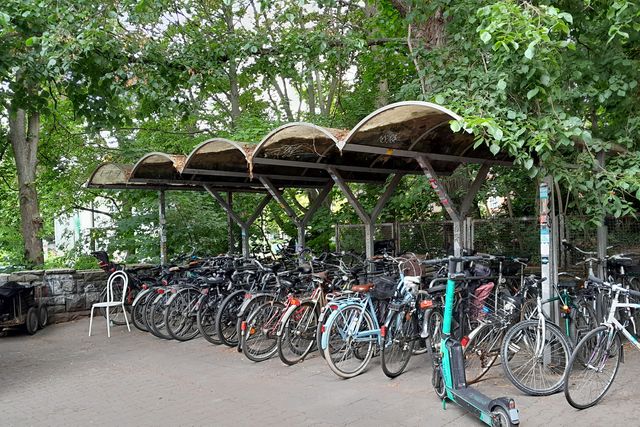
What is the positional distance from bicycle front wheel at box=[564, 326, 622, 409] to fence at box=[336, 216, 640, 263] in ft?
Answer: 6.20

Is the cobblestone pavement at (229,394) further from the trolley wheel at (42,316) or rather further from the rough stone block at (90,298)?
the rough stone block at (90,298)

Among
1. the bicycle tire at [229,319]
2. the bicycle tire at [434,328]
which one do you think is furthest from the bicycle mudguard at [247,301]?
the bicycle tire at [434,328]

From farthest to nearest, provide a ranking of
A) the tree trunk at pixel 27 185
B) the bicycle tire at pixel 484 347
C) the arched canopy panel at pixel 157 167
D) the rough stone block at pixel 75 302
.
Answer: the tree trunk at pixel 27 185
the rough stone block at pixel 75 302
the arched canopy panel at pixel 157 167
the bicycle tire at pixel 484 347

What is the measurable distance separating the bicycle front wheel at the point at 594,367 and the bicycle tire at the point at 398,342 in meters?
1.44

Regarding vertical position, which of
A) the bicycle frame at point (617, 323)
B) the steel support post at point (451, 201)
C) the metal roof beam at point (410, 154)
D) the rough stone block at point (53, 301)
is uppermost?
the metal roof beam at point (410, 154)

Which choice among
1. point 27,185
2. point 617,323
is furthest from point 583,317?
point 27,185

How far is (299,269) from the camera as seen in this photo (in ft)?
22.6

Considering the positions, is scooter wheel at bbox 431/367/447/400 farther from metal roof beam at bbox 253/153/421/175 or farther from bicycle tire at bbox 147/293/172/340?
bicycle tire at bbox 147/293/172/340

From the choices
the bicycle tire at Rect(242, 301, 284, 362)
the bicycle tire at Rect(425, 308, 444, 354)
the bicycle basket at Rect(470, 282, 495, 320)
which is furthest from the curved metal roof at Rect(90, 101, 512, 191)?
the bicycle tire at Rect(242, 301, 284, 362)

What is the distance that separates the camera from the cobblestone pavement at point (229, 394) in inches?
160

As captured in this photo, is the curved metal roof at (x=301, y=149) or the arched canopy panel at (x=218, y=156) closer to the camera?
the curved metal roof at (x=301, y=149)

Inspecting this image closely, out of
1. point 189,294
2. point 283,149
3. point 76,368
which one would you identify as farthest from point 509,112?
point 76,368

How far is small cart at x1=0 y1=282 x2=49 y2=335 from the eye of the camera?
25.2 ft

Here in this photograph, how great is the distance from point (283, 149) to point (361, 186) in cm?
657
